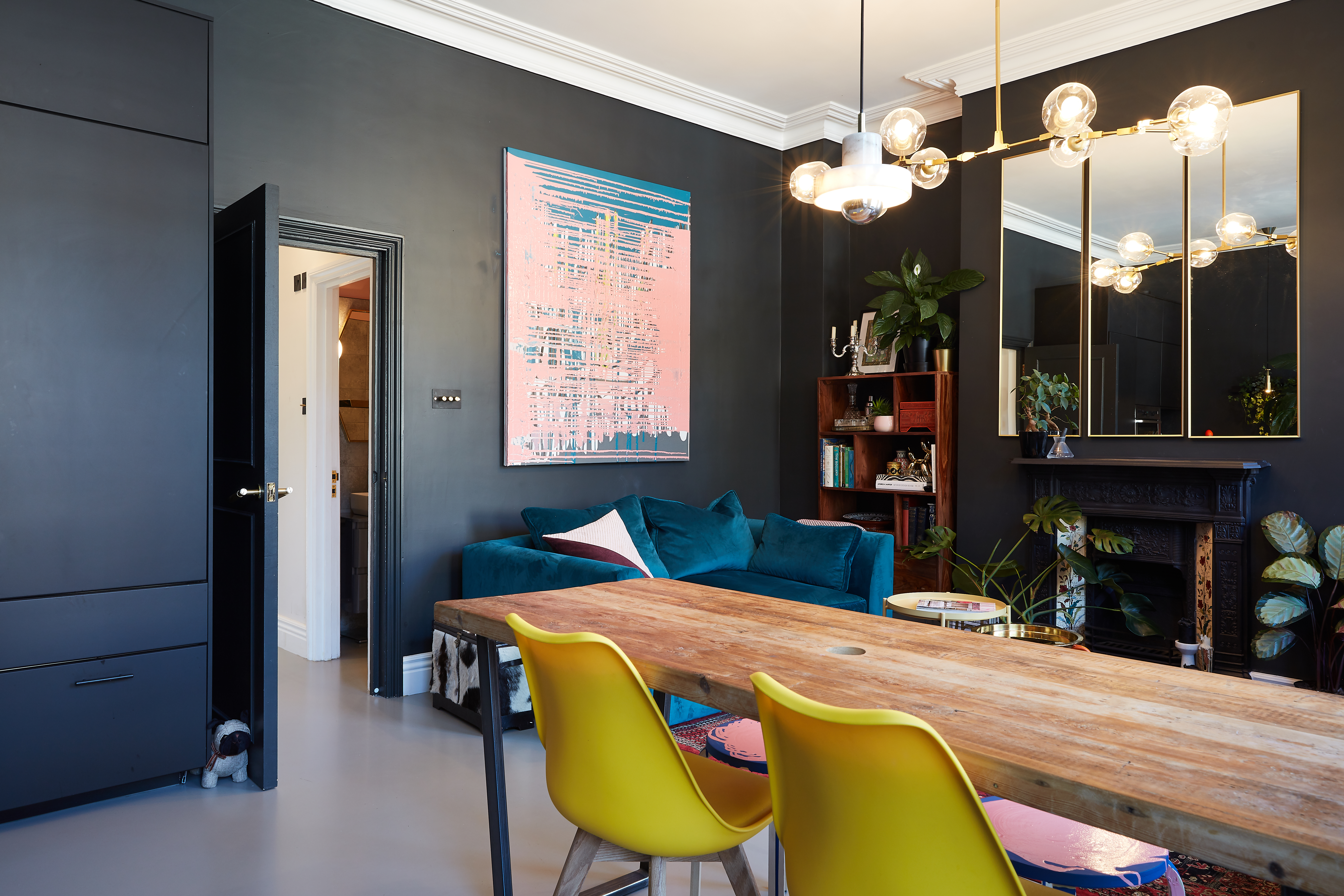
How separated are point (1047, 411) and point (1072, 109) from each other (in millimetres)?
2348

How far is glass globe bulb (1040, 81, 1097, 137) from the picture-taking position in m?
2.66

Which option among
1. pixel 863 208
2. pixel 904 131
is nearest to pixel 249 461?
pixel 863 208

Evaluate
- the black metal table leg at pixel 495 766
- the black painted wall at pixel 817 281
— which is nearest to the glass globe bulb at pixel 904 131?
the black metal table leg at pixel 495 766

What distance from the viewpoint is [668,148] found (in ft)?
17.0

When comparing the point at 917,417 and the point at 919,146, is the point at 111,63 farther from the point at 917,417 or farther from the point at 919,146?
the point at 917,417

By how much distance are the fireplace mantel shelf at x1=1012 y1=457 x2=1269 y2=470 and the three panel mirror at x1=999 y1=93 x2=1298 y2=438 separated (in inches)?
5.2

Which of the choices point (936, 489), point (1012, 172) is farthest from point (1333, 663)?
point (1012, 172)

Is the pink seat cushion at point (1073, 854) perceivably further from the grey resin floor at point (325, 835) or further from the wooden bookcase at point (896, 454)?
the wooden bookcase at point (896, 454)

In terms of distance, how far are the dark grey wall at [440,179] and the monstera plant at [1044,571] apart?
1.56 m

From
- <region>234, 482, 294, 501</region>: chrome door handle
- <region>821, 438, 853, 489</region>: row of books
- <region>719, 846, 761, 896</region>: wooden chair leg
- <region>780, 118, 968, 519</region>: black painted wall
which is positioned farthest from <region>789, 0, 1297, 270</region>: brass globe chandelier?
<region>821, 438, 853, 489</region>: row of books

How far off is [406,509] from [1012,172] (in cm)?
372

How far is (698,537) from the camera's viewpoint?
15.1ft

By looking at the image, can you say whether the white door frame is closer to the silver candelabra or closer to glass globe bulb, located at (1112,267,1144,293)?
the silver candelabra

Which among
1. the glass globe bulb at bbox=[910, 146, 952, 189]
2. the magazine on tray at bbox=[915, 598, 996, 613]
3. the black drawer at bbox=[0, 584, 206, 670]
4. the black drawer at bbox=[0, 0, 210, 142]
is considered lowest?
the magazine on tray at bbox=[915, 598, 996, 613]
